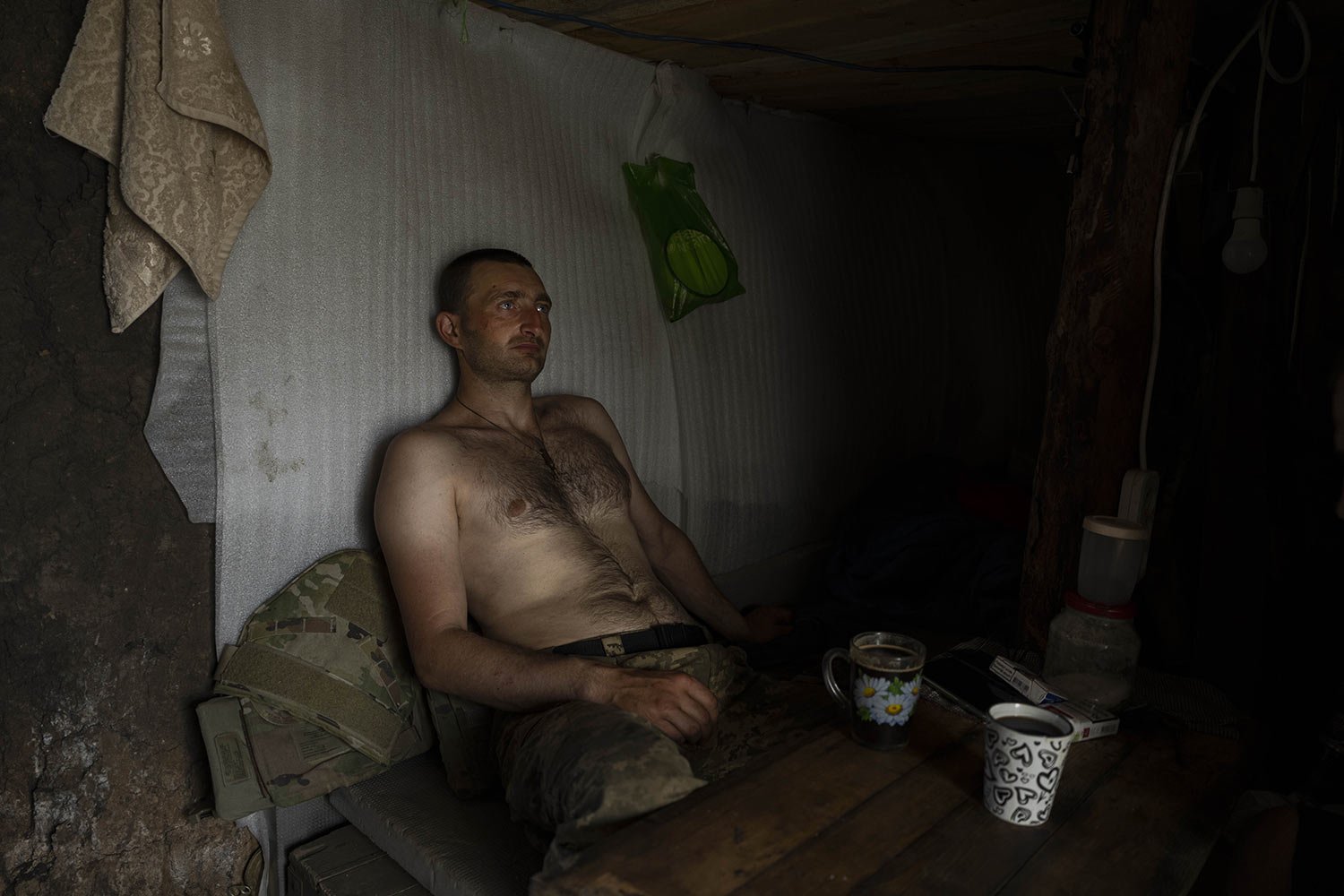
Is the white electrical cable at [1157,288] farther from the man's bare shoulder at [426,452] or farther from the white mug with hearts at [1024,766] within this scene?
the man's bare shoulder at [426,452]

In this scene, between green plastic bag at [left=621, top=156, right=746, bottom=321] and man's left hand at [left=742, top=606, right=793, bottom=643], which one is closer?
man's left hand at [left=742, top=606, right=793, bottom=643]

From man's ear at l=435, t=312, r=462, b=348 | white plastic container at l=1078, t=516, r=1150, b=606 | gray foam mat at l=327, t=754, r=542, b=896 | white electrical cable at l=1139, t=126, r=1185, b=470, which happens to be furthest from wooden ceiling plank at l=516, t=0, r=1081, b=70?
gray foam mat at l=327, t=754, r=542, b=896

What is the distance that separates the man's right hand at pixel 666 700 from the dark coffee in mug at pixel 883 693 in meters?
0.39

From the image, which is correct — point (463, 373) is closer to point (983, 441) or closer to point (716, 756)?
point (716, 756)

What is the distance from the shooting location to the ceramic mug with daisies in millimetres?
1345

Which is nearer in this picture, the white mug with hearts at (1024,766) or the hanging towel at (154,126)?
the white mug with hearts at (1024,766)

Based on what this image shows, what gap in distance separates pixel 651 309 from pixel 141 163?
5.10ft

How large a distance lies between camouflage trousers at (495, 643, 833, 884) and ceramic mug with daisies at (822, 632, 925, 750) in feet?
0.93

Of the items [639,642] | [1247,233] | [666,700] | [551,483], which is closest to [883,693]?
[666,700]

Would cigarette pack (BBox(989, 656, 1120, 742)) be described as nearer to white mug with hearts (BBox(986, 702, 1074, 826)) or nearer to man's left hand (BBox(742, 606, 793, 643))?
white mug with hearts (BBox(986, 702, 1074, 826))

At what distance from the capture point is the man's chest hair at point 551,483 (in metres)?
2.07

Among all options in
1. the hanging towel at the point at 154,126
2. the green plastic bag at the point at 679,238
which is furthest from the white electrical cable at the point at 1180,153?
the hanging towel at the point at 154,126

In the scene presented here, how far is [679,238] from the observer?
280 cm

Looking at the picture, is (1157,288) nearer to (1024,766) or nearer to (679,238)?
(1024,766)
